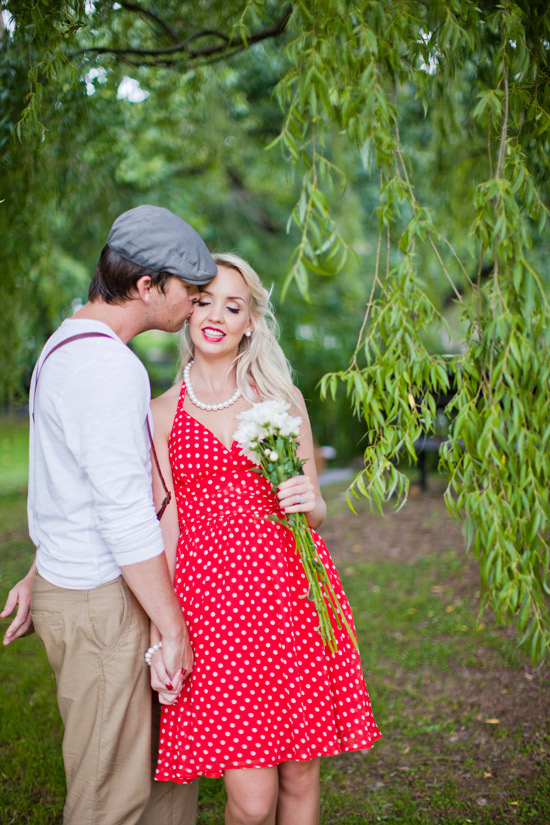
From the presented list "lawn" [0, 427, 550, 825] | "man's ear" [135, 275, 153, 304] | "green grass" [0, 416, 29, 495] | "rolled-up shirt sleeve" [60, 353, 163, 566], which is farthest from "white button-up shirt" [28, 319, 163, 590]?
"green grass" [0, 416, 29, 495]

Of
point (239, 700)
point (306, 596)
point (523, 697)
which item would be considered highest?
point (306, 596)

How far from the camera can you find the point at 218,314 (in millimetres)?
2574

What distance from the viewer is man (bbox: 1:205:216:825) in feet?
6.32

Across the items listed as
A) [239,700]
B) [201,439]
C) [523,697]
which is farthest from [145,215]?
[523,697]

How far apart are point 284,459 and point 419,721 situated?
2.43 m

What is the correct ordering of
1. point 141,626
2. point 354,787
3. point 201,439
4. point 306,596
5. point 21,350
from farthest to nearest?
point 21,350 → point 354,787 → point 201,439 → point 306,596 → point 141,626


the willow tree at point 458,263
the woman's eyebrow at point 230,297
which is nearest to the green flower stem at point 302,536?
the willow tree at point 458,263

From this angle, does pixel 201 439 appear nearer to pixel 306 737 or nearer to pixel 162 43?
pixel 306 737

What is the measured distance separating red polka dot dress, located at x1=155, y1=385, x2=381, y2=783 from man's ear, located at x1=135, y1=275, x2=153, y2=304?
53 centimetres

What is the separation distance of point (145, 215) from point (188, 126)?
5765 mm

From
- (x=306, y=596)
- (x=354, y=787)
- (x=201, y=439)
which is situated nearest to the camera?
(x=306, y=596)

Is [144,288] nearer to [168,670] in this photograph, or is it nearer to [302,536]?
[302,536]

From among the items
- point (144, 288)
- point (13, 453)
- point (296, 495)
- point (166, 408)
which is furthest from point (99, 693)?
point (13, 453)

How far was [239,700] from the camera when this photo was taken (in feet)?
7.18
